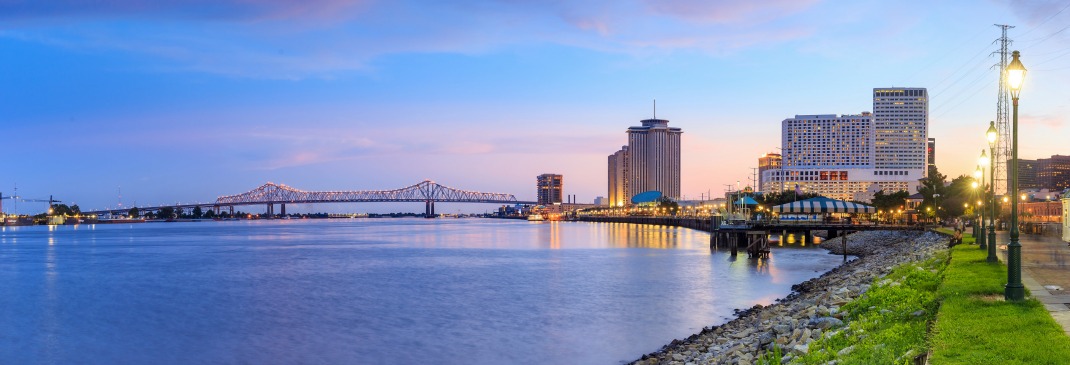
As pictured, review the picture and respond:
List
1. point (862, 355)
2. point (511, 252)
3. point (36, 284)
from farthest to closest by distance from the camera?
point (511, 252)
point (36, 284)
point (862, 355)

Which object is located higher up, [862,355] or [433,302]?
[862,355]

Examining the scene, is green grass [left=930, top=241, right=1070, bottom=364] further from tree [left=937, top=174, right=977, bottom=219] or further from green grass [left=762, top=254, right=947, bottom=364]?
tree [left=937, top=174, right=977, bottom=219]

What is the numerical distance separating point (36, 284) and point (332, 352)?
Answer: 3256cm

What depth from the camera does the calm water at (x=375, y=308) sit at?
2436cm

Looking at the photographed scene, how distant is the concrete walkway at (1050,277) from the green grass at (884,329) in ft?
6.42

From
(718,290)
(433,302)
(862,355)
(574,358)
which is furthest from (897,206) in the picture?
(862,355)

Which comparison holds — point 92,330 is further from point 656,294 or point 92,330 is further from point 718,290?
point 718,290

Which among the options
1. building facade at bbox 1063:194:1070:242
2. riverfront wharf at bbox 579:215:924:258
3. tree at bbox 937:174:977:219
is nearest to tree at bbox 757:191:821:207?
tree at bbox 937:174:977:219

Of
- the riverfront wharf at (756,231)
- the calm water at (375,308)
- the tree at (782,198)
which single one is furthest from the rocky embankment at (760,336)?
the tree at (782,198)

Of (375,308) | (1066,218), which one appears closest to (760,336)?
(375,308)

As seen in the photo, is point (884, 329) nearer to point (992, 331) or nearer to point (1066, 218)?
point (992, 331)

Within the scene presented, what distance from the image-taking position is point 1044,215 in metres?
65.1

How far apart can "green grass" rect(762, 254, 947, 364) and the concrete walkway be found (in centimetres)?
196

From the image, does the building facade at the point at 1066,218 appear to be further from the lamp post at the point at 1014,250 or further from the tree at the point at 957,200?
the tree at the point at 957,200
